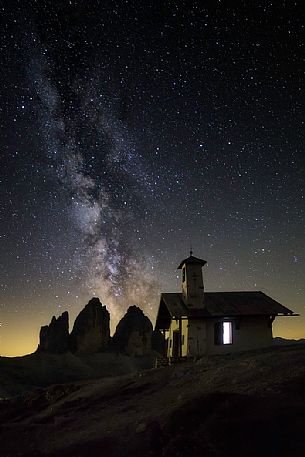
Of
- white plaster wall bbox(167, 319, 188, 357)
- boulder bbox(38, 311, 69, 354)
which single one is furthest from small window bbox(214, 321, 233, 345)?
boulder bbox(38, 311, 69, 354)

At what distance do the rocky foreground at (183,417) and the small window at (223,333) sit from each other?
19.0 feet

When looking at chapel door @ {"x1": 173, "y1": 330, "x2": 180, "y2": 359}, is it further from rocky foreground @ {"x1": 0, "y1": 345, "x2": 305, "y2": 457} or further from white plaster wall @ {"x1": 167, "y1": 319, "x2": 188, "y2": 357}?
rocky foreground @ {"x1": 0, "y1": 345, "x2": 305, "y2": 457}

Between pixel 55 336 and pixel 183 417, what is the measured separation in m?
80.5

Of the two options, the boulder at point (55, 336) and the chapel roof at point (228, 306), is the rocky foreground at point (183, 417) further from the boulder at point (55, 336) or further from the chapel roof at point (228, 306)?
Result: the boulder at point (55, 336)

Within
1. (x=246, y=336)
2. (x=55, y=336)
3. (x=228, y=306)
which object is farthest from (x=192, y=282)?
(x=55, y=336)

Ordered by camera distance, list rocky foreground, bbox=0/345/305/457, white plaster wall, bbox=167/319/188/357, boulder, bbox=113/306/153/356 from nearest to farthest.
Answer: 1. rocky foreground, bbox=0/345/305/457
2. white plaster wall, bbox=167/319/188/357
3. boulder, bbox=113/306/153/356

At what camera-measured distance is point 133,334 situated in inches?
3620

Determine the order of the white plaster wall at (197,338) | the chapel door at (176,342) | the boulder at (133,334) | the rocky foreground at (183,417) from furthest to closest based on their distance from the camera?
the boulder at (133,334) < the chapel door at (176,342) < the white plaster wall at (197,338) < the rocky foreground at (183,417)

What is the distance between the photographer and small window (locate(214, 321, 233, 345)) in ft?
82.3

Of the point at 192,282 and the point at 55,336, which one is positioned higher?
the point at 192,282

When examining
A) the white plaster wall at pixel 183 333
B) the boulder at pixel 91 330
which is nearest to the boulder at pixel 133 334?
the boulder at pixel 91 330

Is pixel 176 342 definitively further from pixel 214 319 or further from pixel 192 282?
pixel 192 282

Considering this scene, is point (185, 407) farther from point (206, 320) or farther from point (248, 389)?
point (206, 320)

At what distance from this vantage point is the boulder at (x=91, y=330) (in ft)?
282
